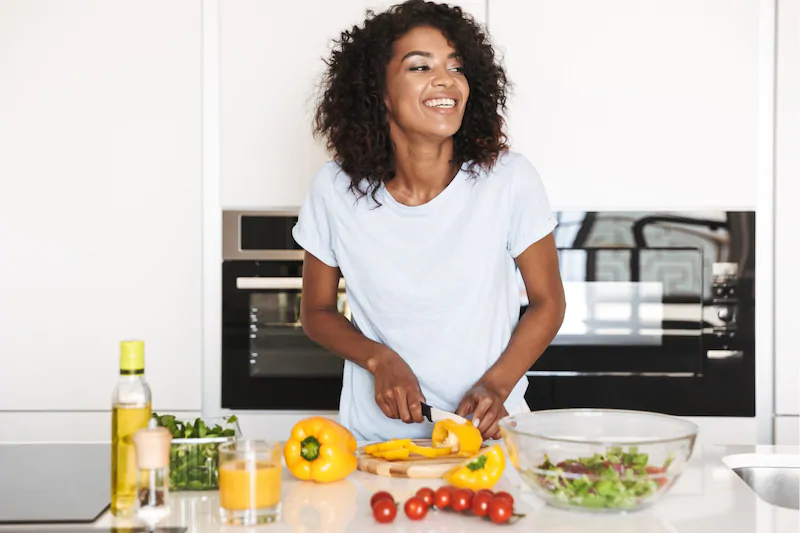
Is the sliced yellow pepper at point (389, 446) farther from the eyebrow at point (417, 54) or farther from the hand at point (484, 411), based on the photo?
the eyebrow at point (417, 54)

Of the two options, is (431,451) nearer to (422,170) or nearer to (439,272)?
(439,272)

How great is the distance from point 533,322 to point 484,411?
1.03 ft

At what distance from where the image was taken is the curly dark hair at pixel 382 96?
1857 mm

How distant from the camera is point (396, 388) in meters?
1.61

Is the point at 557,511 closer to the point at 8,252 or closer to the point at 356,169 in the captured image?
the point at 356,169

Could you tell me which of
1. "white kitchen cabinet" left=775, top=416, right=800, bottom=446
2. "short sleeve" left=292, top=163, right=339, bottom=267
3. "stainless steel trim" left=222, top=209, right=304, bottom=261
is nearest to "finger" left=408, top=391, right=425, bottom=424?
"short sleeve" left=292, top=163, right=339, bottom=267

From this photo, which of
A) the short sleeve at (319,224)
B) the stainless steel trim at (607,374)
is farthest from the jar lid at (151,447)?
the stainless steel trim at (607,374)

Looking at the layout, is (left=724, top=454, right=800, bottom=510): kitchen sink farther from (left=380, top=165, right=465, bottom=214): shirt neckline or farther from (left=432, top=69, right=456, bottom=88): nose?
(left=432, top=69, right=456, bottom=88): nose

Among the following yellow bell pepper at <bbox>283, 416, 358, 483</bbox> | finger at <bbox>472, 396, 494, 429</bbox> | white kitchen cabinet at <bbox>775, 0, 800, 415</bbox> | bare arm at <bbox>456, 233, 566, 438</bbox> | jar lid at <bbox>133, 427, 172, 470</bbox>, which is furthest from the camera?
white kitchen cabinet at <bbox>775, 0, 800, 415</bbox>

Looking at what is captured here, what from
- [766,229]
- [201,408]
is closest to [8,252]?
[201,408]

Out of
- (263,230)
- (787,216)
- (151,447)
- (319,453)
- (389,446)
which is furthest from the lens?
(263,230)

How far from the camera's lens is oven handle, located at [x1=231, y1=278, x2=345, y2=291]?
2.66 m

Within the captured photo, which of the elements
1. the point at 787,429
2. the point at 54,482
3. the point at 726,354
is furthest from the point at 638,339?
the point at 54,482

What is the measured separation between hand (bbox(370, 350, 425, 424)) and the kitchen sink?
539mm
